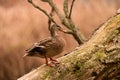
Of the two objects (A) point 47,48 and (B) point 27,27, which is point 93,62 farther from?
(B) point 27,27

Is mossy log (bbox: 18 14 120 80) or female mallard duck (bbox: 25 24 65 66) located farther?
female mallard duck (bbox: 25 24 65 66)

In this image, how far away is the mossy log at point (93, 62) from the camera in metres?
3.06

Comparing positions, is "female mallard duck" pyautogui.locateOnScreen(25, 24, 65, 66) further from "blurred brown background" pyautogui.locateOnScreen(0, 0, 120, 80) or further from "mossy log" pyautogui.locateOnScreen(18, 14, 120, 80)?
"blurred brown background" pyautogui.locateOnScreen(0, 0, 120, 80)

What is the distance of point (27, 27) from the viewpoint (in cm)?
743

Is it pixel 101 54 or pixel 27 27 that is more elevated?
pixel 101 54

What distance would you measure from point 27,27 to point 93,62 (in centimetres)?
437

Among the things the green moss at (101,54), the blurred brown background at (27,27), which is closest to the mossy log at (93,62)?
the green moss at (101,54)

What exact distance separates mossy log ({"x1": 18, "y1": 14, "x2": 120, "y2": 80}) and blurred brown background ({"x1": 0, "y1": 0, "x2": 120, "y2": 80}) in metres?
3.78

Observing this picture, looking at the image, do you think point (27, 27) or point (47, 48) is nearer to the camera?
point (47, 48)

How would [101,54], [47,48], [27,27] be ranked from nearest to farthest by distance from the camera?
1. [101,54]
2. [47,48]
3. [27,27]

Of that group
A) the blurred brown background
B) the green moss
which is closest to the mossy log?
the green moss

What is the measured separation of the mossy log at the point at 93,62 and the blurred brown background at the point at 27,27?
3776 mm

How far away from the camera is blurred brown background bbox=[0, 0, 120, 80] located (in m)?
7.12

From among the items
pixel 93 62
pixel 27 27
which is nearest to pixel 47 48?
pixel 93 62
